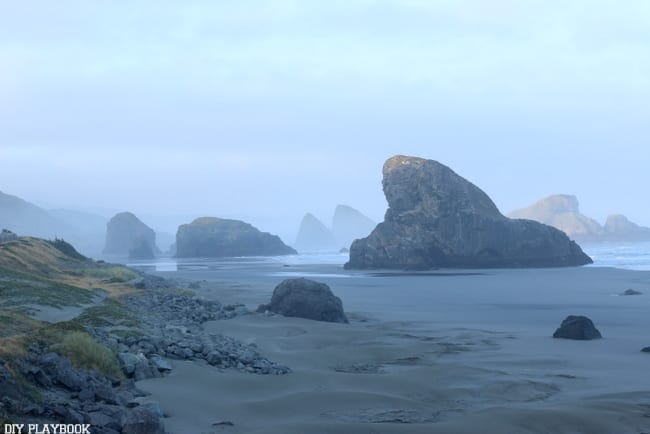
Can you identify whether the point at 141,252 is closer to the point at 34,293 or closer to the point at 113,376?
the point at 34,293

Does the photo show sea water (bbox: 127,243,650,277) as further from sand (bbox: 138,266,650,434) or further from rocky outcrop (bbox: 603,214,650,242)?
rocky outcrop (bbox: 603,214,650,242)

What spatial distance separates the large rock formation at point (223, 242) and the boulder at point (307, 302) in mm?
115290

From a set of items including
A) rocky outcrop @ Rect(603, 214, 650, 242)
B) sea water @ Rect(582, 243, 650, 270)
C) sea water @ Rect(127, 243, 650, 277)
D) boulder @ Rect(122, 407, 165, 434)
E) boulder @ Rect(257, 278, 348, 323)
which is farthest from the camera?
rocky outcrop @ Rect(603, 214, 650, 242)

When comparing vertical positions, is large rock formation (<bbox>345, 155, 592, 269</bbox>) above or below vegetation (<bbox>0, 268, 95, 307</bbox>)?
above

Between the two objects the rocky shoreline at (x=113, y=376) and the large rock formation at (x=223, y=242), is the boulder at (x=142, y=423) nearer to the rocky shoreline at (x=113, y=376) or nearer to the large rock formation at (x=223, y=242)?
the rocky shoreline at (x=113, y=376)

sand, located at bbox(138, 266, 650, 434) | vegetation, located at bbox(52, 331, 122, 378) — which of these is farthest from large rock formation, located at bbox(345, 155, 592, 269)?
vegetation, located at bbox(52, 331, 122, 378)

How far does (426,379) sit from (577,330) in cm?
854

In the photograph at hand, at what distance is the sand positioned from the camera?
1111 cm

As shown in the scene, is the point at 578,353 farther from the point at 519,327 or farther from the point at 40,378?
the point at 40,378

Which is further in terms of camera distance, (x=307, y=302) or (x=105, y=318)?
(x=307, y=302)

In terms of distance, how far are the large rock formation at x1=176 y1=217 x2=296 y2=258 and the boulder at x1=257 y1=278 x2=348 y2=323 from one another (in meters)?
115

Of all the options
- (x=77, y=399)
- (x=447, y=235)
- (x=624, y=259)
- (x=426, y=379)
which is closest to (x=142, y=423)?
(x=77, y=399)

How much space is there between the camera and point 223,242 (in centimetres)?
14575

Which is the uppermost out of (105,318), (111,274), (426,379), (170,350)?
(111,274)
